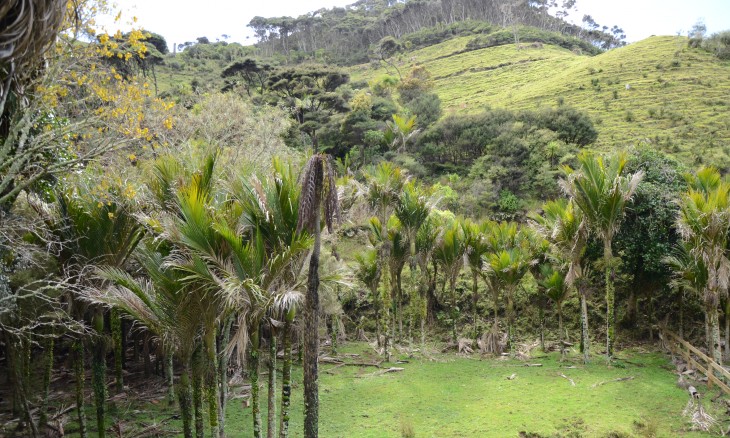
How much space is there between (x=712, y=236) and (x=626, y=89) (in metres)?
34.9

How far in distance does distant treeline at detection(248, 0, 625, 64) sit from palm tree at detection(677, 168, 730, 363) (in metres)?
74.7

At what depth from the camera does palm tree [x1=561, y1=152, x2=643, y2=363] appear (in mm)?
11883

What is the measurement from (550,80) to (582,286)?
4028cm

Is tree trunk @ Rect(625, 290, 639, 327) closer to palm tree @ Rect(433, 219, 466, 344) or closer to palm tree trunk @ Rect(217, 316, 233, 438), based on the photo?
palm tree @ Rect(433, 219, 466, 344)

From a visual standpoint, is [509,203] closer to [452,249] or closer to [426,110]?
[452,249]

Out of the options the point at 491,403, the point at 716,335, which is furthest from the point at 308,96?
the point at 716,335

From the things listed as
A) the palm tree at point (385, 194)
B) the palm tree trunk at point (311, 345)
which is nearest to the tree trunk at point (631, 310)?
the palm tree at point (385, 194)

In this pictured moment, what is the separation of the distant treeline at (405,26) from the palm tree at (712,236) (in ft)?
245

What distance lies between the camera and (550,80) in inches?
1893

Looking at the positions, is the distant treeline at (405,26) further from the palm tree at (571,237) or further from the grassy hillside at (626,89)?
the palm tree at (571,237)

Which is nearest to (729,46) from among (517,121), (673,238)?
(517,121)

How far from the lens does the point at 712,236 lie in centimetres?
1059

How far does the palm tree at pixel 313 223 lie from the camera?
20.4ft

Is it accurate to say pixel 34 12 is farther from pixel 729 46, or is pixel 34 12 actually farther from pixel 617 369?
pixel 729 46
